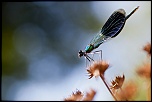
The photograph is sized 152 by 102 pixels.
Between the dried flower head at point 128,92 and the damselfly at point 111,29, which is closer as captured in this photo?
the dried flower head at point 128,92

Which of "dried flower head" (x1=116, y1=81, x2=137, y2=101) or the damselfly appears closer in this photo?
"dried flower head" (x1=116, y1=81, x2=137, y2=101)

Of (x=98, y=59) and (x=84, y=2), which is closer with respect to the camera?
(x=98, y=59)

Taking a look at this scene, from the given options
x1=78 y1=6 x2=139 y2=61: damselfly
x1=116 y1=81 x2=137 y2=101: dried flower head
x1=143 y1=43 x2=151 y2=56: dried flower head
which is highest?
x1=78 y1=6 x2=139 y2=61: damselfly

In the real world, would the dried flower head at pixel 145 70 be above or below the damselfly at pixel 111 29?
below

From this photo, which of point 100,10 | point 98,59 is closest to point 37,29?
point 100,10

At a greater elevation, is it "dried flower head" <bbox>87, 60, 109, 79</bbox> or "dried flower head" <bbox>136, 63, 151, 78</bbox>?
"dried flower head" <bbox>87, 60, 109, 79</bbox>

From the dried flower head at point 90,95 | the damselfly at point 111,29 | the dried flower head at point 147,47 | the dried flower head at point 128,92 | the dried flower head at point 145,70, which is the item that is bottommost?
the dried flower head at point 128,92

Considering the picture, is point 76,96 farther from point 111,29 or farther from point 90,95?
point 111,29

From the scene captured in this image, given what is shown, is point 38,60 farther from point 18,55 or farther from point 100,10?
point 100,10
